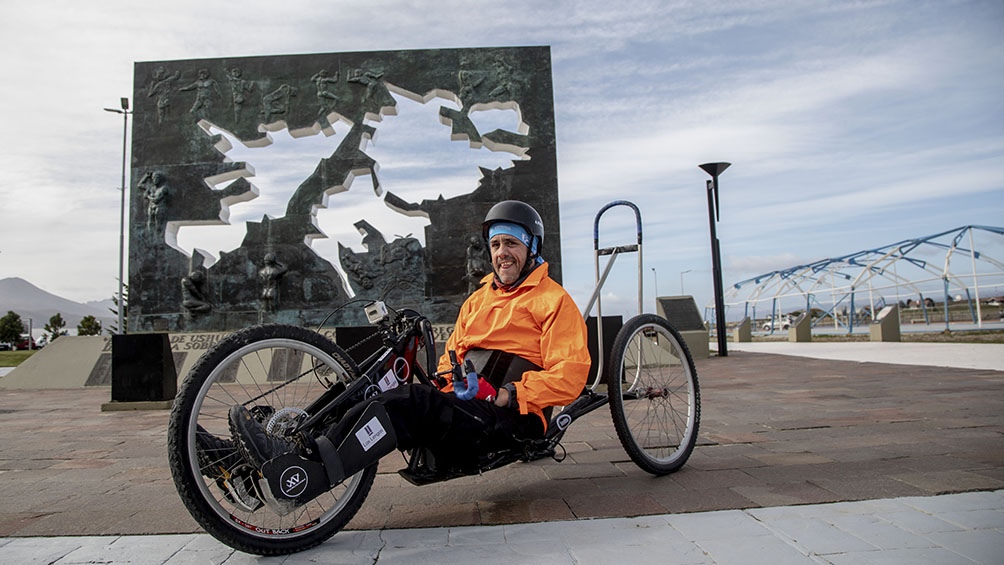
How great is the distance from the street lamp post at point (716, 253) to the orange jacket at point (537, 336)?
35.7 ft

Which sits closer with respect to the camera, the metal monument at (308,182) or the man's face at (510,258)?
the man's face at (510,258)

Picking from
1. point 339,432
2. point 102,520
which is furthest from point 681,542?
point 102,520

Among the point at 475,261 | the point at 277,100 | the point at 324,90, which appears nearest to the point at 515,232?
the point at 475,261

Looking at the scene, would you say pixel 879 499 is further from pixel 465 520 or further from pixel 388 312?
pixel 388 312

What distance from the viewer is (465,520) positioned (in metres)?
2.50

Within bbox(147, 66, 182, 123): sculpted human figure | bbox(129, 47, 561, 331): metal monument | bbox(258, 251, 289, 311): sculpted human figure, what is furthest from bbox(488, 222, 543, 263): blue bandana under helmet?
bbox(147, 66, 182, 123): sculpted human figure

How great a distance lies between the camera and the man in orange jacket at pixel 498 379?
212 cm

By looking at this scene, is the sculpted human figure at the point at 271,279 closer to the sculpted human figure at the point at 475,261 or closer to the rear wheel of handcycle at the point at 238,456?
the sculpted human figure at the point at 475,261

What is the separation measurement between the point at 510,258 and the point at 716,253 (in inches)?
459

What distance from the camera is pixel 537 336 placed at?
108 inches

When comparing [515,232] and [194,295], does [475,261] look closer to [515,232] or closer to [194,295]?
[194,295]

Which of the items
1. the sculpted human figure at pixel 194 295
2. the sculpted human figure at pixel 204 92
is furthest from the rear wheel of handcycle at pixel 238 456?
the sculpted human figure at pixel 204 92

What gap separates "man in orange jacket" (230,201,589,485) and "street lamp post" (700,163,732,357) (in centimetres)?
1087

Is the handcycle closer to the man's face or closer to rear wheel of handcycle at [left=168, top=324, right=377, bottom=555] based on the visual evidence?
rear wheel of handcycle at [left=168, top=324, right=377, bottom=555]
